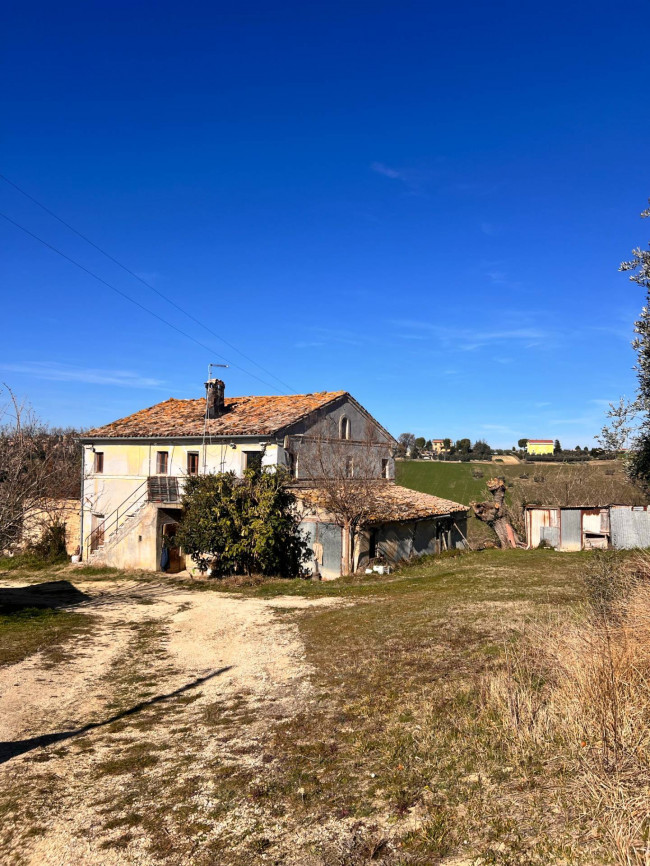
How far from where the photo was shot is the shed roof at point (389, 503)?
893 inches

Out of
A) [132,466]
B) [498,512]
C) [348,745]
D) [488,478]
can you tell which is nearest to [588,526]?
[498,512]

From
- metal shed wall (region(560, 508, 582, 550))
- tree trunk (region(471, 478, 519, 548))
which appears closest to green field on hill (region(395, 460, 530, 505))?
tree trunk (region(471, 478, 519, 548))

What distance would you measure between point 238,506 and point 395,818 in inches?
711

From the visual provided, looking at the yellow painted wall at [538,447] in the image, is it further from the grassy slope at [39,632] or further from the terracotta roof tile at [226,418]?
the grassy slope at [39,632]

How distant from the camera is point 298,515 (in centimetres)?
2361

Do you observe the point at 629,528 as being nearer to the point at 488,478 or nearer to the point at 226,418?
the point at 226,418

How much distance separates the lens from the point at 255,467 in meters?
24.5

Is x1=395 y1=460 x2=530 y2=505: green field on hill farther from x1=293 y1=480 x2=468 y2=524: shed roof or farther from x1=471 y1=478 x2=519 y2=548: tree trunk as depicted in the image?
x1=293 y1=480 x2=468 y2=524: shed roof

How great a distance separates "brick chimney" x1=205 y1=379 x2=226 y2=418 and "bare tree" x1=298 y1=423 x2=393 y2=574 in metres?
5.48

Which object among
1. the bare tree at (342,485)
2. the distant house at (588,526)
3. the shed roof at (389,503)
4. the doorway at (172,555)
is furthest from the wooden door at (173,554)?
the distant house at (588,526)

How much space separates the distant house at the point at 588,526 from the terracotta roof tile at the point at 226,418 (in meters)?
11.3

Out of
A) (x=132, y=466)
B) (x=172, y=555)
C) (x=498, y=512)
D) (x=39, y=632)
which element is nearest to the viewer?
(x=39, y=632)

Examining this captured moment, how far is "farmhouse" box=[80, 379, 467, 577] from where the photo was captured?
23.3 meters

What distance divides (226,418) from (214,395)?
53.0 inches
